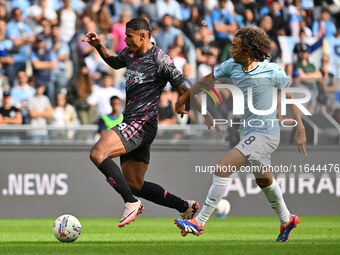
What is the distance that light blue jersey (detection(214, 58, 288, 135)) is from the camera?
9.03 m

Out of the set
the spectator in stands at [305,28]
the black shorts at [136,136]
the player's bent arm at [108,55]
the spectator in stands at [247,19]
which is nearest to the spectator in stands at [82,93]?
the spectator in stands at [247,19]

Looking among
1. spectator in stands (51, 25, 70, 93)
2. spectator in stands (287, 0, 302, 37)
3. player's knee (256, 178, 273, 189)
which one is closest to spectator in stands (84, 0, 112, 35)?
spectator in stands (51, 25, 70, 93)

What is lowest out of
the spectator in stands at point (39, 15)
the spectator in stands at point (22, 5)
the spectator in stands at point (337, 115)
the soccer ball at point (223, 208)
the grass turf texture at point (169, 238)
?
the soccer ball at point (223, 208)

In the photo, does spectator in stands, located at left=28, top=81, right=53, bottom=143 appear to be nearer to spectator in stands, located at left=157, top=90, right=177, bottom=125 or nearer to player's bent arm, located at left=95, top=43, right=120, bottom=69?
spectator in stands, located at left=157, top=90, right=177, bottom=125

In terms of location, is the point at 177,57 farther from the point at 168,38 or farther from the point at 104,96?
the point at 104,96

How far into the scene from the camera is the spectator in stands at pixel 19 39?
17.5 meters

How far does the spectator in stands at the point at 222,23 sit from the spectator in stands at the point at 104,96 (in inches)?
126

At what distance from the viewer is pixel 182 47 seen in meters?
18.1

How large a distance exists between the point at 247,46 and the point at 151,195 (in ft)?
7.09

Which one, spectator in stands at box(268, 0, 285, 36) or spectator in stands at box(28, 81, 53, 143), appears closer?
spectator in stands at box(28, 81, 53, 143)

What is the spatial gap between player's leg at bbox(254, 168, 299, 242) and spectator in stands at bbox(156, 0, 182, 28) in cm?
1011

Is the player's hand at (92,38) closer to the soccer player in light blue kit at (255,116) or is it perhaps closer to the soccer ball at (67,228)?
the soccer player in light blue kit at (255,116)

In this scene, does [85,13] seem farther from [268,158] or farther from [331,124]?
[268,158]

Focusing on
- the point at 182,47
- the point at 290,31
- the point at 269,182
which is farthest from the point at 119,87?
the point at 269,182
